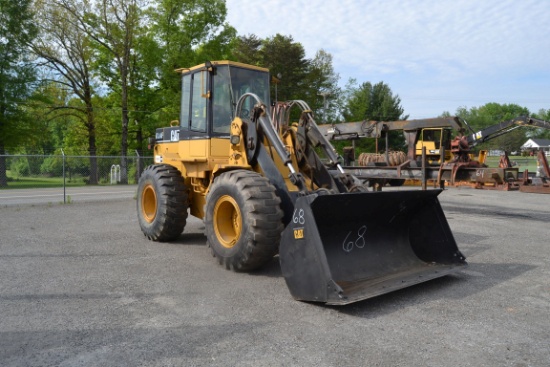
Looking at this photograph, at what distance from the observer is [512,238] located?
28.9ft

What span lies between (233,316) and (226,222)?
6.48 feet

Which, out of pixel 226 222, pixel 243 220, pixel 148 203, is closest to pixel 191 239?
pixel 148 203

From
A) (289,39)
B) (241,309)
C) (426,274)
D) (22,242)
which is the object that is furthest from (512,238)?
(289,39)

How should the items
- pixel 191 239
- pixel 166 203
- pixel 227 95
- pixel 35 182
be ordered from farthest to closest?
pixel 35 182 → pixel 191 239 → pixel 166 203 → pixel 227 95

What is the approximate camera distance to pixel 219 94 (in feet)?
23.5

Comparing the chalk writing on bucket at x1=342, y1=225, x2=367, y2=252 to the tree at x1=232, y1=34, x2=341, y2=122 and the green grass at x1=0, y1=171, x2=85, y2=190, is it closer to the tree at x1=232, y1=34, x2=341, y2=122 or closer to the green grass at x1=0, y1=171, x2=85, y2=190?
the green grass at x1=0, y1=171, x2=85, y2=190

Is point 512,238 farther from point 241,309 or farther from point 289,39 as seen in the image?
point 289,39

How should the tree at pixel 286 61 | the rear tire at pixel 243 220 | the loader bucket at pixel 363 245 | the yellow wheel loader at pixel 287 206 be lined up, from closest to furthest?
the loader bucket at pixel 363 245
the yellow wheel loader at pixel 287 206
the rear tire at pixel 243 220
the tree at pixel 286 61

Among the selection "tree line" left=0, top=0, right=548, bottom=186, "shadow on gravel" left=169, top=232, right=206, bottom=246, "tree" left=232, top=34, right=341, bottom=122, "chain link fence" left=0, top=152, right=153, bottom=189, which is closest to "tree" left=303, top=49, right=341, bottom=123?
"tree" left=232, top=34, right=341, bottom=122

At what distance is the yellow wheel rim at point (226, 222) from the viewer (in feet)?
19.3

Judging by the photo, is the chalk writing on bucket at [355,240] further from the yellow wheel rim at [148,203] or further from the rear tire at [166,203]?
the yellow wheel rim at [148,203]

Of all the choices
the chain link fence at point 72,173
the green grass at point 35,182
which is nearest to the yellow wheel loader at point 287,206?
the chain link fence at point 72,173

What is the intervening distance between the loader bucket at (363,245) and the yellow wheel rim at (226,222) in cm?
135

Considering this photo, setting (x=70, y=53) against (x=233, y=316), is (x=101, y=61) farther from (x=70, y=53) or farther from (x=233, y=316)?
Result: (x=233, y=316)
